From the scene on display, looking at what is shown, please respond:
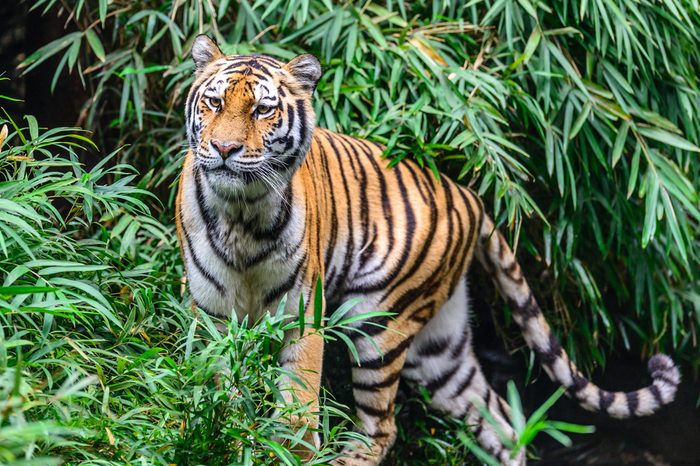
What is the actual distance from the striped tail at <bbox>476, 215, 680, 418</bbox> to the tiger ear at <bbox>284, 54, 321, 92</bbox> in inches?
44.6

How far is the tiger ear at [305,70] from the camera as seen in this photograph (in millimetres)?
3510

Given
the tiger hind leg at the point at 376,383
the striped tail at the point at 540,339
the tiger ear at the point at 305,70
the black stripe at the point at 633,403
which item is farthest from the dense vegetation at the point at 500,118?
the tiger ear at the point at 305,70

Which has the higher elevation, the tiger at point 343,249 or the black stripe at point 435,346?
the tiger at point 343,249

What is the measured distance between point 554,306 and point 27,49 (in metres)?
3.08

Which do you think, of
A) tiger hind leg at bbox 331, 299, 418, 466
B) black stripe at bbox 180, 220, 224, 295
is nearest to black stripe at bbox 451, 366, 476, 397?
tiger hind leg at bbox 331, 299, 418, 466

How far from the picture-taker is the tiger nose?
3150 millimetres

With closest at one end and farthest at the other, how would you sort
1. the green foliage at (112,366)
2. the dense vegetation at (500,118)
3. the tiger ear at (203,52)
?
the green foliage at (112,366), the tiger ear at (203,52), the dense vegetation at (500,118)

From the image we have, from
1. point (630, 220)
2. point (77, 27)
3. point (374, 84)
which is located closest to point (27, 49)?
point (77, 27)

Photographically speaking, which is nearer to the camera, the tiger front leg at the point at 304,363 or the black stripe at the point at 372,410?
the tiger front leg at the point at 304,363

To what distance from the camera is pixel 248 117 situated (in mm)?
3271

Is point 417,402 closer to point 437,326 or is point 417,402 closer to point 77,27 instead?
point 437,326

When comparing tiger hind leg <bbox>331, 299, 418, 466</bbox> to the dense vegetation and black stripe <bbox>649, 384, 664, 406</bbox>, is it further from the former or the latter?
black stripe <bbox>649, 384, 664, 406</bbox>

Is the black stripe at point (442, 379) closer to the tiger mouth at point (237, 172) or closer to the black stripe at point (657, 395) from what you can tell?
the black stripe at point (657, 395)

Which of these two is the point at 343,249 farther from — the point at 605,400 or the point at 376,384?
the point at 605,400
